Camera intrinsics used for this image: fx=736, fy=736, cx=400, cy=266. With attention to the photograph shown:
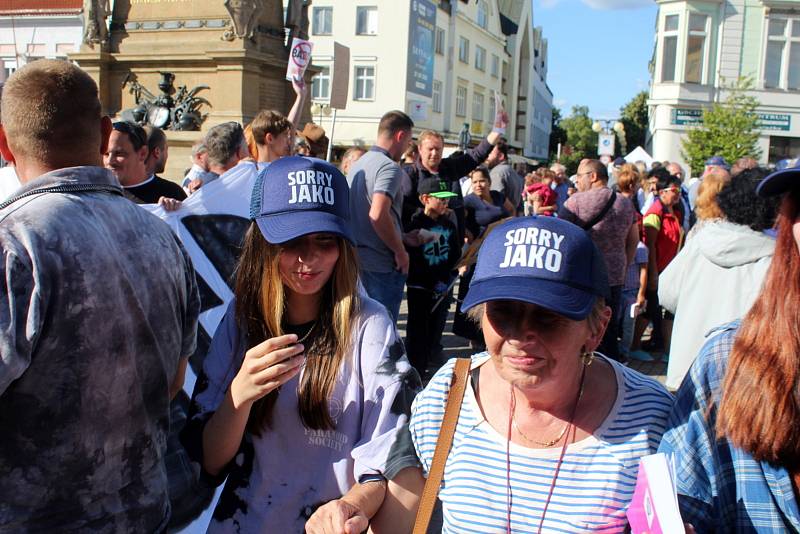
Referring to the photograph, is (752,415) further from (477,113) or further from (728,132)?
(477,113)

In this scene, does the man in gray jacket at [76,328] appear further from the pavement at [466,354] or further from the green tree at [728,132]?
the green tree at [728,132]

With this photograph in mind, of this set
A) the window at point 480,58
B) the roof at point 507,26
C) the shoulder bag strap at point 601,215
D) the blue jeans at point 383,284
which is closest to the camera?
the blue jeans at point 383,284

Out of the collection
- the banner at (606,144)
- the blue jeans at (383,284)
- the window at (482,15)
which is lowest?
the blue jeans at (383,284)

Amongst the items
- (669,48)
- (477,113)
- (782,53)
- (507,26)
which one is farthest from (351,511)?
(507,26)

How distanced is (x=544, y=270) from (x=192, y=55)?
10.2 metres

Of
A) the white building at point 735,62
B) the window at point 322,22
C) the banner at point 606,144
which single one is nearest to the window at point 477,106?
the window at point 322,22

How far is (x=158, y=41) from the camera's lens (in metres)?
11.2

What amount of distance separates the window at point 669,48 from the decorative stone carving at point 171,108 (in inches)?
1190

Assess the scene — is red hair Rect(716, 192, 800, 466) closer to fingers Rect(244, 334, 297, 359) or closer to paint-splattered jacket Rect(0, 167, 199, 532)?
fingers Rect(244, 334, 297, 359)

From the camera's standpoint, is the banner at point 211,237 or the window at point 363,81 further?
the window at point 363,81

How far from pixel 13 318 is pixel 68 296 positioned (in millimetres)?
157

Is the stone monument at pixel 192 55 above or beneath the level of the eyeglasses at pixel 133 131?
above

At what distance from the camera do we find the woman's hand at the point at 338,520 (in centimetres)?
173

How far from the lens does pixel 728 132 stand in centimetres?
3083
